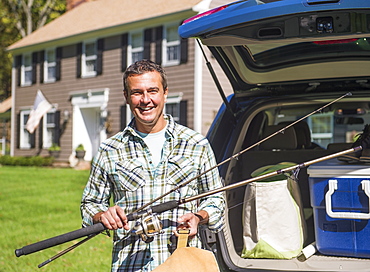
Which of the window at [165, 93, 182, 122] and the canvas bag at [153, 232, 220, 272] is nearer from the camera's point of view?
the canvas bag at [153, 232, 220, 272]

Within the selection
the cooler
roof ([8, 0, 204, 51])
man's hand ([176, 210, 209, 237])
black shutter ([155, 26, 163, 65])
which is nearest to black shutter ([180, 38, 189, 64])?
roof ([8, 0, 204, 51])

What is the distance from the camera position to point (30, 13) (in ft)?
89.9

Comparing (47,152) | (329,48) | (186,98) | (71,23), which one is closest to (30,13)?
(71,23)

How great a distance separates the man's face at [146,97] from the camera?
253cm

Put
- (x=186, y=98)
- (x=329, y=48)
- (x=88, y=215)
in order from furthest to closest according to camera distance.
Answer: (x=186, y=98) → (x=329, y=48) → (x=88, y=215)

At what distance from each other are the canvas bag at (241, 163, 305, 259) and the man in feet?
1.89

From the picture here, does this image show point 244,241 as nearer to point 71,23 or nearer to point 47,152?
point 47,152

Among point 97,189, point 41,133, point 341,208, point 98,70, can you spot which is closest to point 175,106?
point 98,70

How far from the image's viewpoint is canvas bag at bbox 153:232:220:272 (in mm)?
2262

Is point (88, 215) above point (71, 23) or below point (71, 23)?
below

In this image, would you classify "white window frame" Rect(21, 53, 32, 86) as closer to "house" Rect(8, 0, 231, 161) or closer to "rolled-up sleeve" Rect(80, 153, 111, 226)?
"house" Rect(8, 0, 231, 161)

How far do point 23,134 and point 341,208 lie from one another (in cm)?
2000

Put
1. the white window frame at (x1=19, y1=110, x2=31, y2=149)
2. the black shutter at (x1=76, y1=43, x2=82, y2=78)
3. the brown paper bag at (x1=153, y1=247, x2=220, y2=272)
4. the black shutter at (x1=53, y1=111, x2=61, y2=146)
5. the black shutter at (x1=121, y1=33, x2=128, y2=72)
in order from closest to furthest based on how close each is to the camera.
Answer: the brown paper bag at (x1=153, y1=247, x2=220, y2=272) → the black shutter at (x1=121, y1=33, x2=128, y2=72) → the black shutter at (x1=76, y1=43, x2=82, y2=78) → the black shutter at (x1=53, y1=111, x2=61, y2=146) → the white window frame at (x1=19, y1=110, x2=31, y2=149)

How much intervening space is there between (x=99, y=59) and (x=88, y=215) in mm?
15866
